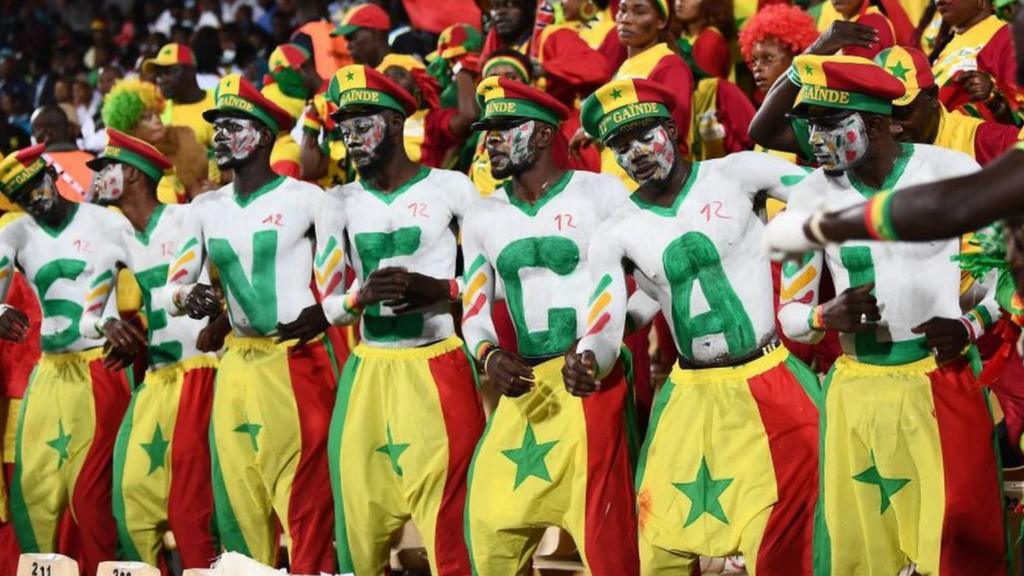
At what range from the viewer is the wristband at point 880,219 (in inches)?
132

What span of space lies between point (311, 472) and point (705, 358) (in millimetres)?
1976

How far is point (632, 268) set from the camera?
566 cm

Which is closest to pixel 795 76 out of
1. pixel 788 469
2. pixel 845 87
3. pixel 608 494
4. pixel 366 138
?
pixel 845 87

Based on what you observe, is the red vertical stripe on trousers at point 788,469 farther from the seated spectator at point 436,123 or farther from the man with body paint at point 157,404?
the seated spectator at point 436,123

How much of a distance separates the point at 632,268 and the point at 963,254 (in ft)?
4.71

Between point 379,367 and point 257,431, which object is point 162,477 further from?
point 379,367

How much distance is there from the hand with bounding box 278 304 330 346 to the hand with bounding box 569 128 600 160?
5.82 feet

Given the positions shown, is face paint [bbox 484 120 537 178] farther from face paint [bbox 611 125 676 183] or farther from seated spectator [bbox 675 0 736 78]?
seated spectator [bbox 675 0 736 78]

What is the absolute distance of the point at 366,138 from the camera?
655 centimetres

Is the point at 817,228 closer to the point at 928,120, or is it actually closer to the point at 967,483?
the point at 967,483

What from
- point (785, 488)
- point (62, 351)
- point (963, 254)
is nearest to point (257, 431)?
point (62, 351)

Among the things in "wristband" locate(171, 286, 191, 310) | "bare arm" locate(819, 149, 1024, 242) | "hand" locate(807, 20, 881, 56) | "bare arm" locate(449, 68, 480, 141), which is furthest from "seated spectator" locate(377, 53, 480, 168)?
"bare arm" locate(819, 149, 1024, 242)

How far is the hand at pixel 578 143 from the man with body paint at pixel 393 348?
1433mm

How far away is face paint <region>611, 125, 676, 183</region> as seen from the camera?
5562 mm
